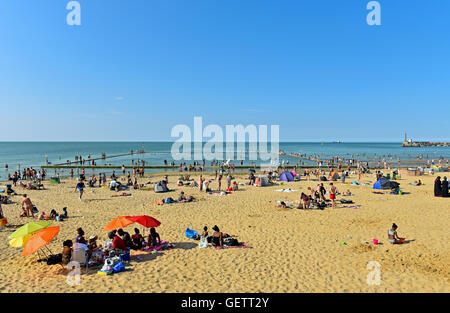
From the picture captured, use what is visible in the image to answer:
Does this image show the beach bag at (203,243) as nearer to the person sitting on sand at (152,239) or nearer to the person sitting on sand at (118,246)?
the person sitting on sand at (152,239)

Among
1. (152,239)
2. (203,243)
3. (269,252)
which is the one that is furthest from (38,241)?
(269,252)

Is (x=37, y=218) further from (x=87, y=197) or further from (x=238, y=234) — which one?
(x=238, y=234)

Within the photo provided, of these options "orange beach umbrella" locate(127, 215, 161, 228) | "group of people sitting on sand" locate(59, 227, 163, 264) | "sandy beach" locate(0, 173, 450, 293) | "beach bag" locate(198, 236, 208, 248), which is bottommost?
"sandy beach" locate(0, 173, 450, 293)

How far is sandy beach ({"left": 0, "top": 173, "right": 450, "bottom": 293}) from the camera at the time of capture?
24.4 feet

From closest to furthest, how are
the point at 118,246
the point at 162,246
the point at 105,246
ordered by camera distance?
the point at 118,246 → the point at 105,246 → the point at 162,246

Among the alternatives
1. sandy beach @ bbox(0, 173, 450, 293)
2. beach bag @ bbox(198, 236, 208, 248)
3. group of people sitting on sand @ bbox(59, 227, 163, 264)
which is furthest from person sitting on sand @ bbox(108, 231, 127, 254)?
beach bag @ bbox(198, 236, 208, 248)

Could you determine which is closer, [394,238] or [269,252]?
[269,252]

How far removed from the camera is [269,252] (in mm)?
A: 9797

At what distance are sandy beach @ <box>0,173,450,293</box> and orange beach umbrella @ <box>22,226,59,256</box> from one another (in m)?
0.90

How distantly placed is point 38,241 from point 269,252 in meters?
7.54

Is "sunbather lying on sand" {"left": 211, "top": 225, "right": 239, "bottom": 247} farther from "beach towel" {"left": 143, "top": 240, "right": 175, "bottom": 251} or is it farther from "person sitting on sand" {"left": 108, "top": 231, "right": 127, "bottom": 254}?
"person sitting on sand" {"left": 108, "top": 231, "right": 127, "bottom": 254}

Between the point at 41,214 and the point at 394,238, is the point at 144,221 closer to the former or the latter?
the point at 41,214
